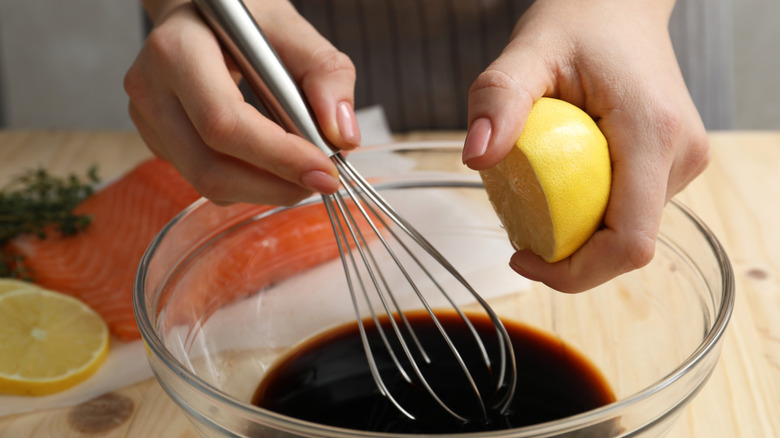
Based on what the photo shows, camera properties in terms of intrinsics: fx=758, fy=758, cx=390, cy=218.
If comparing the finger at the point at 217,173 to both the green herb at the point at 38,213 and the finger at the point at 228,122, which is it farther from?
the green herb at the point at 38,213

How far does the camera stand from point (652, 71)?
19.6 inches

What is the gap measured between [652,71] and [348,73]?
22 cm

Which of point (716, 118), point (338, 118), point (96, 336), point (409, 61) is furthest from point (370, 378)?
point (716, 118)

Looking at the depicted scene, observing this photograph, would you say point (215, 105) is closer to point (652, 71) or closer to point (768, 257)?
point (652, 71)

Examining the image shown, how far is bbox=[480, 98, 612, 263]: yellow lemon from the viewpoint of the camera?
0.44 metres

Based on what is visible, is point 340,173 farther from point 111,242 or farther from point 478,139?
point 111,242

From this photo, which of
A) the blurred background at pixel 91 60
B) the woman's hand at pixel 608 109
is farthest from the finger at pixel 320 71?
the blurred background at pixel 91 60

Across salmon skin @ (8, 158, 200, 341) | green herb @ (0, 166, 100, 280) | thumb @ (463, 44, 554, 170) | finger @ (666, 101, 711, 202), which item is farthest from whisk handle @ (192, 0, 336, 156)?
green herb @ (0, 166, 100, 280)

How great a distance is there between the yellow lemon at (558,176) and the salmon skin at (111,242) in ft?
1.49

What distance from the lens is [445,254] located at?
71cm

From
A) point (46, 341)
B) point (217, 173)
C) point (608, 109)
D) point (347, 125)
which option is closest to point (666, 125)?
point (608, 109)

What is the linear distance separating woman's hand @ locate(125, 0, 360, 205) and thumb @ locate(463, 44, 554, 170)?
0.11 m

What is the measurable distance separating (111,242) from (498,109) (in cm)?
60

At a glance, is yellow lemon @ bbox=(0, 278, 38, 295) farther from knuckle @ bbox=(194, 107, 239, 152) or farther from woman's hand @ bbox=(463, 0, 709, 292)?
woman's hand @ bbox=(463, 0, 709, 292)
